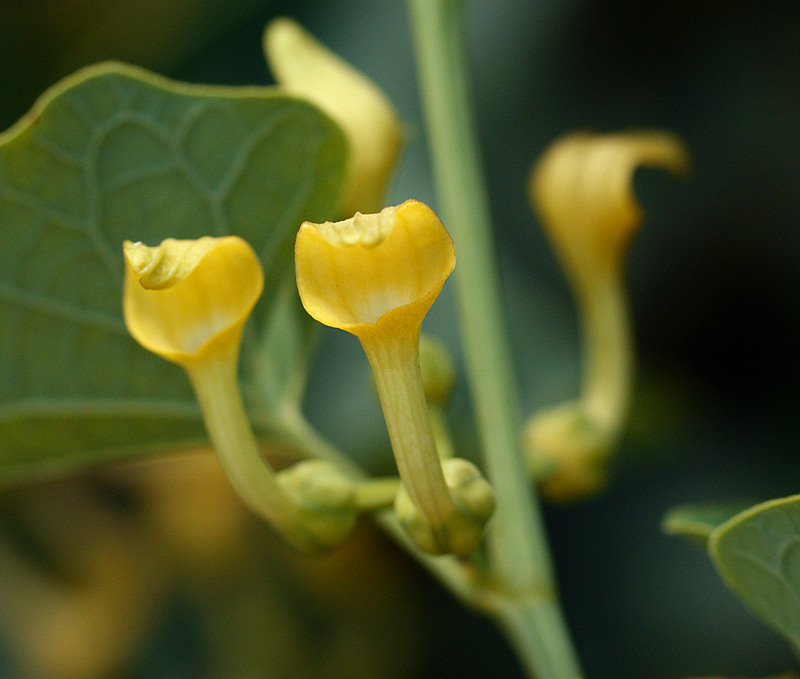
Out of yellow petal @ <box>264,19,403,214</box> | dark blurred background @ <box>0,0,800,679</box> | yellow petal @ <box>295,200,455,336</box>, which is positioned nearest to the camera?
yellow petal @ <box>295,200,455,336</box>

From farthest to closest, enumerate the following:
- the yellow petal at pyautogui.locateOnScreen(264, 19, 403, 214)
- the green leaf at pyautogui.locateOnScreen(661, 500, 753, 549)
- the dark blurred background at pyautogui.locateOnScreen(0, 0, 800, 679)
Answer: the dark blurred background at pyautogui.locateOnScreen(0, 0, 800, 679) → the yellow petal at pyautogui.locateOnScreen(264, 19, 403, 214) → the green leaf at pyautogui.locateOnScreen(661, 500, 753, 549)

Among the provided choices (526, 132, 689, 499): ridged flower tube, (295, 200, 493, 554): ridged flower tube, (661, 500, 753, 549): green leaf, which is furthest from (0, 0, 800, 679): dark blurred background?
(295, 200, 493, 554): ridged flower tube

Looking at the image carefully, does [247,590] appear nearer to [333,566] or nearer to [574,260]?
[333,566]

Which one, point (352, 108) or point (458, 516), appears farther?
point (352, 108)

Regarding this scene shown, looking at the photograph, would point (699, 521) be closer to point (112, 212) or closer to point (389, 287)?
point (389, 287)

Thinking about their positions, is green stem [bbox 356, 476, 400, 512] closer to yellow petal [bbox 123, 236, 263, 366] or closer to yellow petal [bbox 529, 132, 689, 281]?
yellow petal [bbox 123, 236, 263, 366]

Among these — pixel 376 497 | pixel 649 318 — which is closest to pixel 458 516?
pixel 376 497

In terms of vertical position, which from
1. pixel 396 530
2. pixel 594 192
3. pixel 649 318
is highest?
pixel 594 192

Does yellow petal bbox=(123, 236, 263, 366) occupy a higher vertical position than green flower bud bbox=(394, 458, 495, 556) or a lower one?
higher
